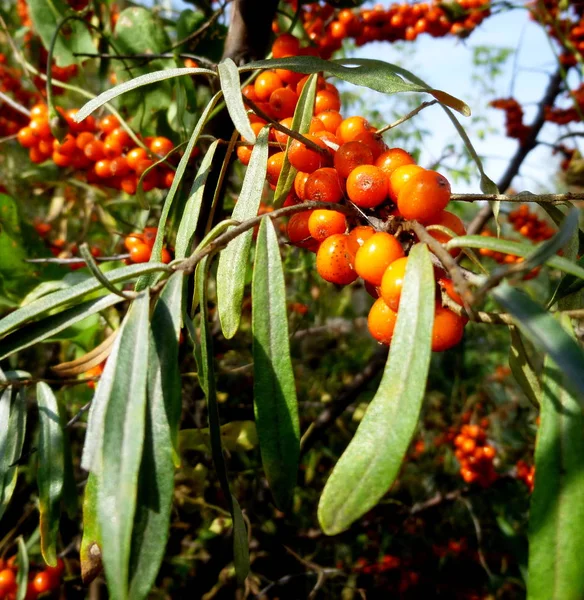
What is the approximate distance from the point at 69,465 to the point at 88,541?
0.42 m

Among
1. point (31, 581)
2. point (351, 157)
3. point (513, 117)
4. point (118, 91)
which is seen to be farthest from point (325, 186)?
point (513, 117)

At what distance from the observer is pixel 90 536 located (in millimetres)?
443

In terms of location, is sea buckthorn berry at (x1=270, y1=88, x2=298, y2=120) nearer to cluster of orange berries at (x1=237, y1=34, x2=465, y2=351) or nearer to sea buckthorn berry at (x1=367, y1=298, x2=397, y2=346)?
cluster of orange berries at (x1=237, y1=34, x2=465, y2=351)

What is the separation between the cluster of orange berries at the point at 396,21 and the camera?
146cm

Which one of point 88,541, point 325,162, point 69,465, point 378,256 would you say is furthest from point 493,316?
point 69,465

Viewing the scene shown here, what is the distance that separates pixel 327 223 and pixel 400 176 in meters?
0.09

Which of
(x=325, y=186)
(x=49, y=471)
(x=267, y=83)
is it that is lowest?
(x=49, y=471)

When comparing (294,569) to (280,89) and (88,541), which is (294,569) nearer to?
(88,541)

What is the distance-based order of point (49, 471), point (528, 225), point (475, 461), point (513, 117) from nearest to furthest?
point (49, 471) < point (475, 461) < point (513, 117) < point (528, 225)

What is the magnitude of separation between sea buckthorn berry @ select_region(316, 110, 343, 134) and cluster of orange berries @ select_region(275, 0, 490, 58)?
869 millimetres

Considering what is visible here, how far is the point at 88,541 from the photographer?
1.47 feet

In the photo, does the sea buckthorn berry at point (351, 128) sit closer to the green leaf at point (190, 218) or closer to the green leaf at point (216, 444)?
the green leaf at point (190, 218)

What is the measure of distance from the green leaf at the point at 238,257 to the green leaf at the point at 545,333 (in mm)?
277

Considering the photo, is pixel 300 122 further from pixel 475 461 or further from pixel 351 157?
pixel 475 461
